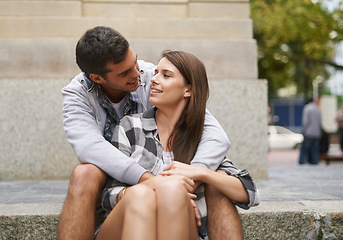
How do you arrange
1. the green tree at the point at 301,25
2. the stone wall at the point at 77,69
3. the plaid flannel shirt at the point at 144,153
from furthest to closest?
the green tree at the point at 301,25, the stone wall at the point at 77,69, the plaid flannel shirt at the point at 144,153

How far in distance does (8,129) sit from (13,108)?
0.78 feet

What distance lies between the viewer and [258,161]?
205 inches

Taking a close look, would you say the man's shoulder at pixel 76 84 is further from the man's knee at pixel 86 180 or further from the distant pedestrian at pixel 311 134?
the distant pedestrian at pixel 311 134

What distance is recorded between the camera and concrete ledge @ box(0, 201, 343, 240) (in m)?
2.85

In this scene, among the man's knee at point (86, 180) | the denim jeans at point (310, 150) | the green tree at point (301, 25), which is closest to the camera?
the man's knee at point (86, 180)

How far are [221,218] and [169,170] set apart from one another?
1.29ft

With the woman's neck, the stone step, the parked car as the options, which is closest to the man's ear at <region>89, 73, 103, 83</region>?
the woman's neck

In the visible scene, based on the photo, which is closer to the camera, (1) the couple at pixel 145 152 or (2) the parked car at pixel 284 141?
(1) the couple at pixel 145 152

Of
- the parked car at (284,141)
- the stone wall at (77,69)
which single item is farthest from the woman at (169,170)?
the parked car at (284,141)

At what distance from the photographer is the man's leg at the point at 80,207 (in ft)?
7.72

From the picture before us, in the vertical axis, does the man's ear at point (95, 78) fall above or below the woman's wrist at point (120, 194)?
above

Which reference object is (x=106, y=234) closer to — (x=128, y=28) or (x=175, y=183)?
(x=175, y=183)

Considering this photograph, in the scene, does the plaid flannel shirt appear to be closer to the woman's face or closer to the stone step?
the woman's face

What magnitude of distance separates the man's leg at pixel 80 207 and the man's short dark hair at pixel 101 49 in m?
0.71
